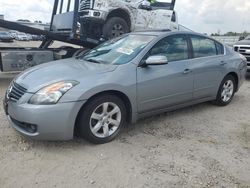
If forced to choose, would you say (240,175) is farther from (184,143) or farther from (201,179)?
(184,143)

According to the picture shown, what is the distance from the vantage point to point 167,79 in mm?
4977

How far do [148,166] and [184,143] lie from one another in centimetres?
92

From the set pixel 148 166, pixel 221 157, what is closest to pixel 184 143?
pixel 221 157

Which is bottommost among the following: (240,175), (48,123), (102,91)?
(240,175)

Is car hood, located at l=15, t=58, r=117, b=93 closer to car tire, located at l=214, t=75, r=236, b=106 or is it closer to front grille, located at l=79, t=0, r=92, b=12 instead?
car tire, located at l=214, t=75, r=236, b=106

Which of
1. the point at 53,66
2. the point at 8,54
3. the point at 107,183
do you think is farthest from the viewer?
the point at 8,54

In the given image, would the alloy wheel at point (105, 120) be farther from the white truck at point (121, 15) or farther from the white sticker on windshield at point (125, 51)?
the white truck at point (121, 15)

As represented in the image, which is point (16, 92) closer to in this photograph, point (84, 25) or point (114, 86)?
point (114, 86)

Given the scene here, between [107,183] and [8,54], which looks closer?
[107,183]

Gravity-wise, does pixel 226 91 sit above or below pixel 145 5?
below

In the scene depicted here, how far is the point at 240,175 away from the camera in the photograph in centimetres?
365

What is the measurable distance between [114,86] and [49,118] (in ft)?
3.18

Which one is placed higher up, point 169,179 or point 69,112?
point 69,112

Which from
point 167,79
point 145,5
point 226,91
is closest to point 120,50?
point 167,79
